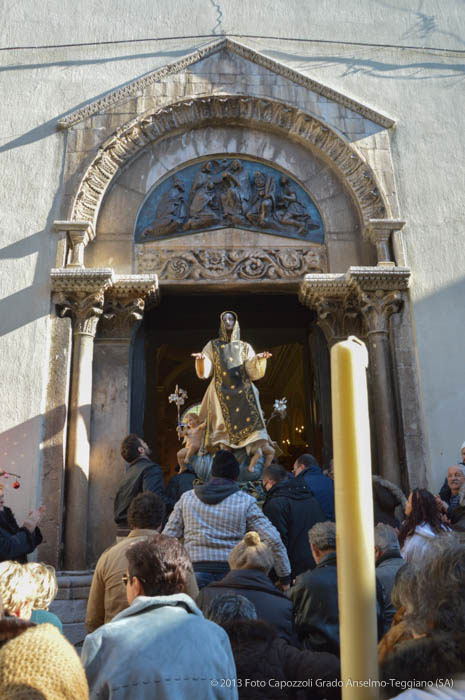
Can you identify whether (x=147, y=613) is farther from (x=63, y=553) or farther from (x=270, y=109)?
(x=270, y=109)

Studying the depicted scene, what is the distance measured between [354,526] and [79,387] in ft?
24.8

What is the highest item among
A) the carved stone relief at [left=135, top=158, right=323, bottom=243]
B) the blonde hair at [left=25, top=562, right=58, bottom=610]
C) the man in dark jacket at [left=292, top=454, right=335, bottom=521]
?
the carved stone relief at [left=135, top=158, right=323, bottom=243]

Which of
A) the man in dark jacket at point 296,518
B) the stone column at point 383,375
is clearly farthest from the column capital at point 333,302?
the man in dark jacket at point 296,518

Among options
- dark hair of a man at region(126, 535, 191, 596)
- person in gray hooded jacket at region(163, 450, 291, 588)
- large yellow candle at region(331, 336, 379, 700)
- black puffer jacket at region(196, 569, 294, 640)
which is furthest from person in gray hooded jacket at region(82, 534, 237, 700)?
person in gray hooded jacket at region(163, 450, 291, 588)

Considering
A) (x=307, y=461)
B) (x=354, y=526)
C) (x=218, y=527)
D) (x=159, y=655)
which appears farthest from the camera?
(x=307, y=461)

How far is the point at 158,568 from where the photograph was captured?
2627 mm

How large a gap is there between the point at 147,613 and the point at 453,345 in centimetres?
735

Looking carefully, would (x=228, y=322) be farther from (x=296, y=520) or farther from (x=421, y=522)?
(x=421, y=522)

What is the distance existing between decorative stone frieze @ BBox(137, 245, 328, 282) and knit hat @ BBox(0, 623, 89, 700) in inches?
313

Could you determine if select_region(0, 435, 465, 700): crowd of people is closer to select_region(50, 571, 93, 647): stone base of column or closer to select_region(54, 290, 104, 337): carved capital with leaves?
select_region(50, 571, 93, 647): stone base of column

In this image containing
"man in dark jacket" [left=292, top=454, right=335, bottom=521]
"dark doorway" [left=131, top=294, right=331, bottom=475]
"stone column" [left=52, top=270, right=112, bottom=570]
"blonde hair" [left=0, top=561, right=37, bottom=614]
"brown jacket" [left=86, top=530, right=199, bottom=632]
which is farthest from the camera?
"dark doorway" [left=131, top=294, right=331, bottom=475]

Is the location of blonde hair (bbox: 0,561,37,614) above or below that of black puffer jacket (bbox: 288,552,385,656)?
above

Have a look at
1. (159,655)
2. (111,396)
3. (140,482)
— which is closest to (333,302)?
(111,396)

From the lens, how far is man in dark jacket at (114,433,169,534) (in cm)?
626
